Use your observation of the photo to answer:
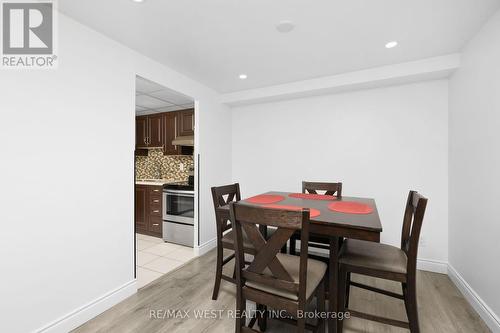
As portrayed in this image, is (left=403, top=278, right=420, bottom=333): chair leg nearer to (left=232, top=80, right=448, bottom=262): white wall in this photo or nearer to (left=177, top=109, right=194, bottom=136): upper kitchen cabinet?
(left=232, top=80, right=448, bottom=262): white wall

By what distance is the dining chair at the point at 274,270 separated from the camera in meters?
1.18

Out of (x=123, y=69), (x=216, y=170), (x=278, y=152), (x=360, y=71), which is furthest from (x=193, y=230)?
(x=360, y=71)

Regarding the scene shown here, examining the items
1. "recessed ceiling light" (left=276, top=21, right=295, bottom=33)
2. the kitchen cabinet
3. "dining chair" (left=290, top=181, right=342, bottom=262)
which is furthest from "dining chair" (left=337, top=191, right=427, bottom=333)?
the kitchen cabinet

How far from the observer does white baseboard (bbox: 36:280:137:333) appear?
164 centimetres

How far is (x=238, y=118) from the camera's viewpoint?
12.9 feet

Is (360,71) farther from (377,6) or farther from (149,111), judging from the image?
(149,111)

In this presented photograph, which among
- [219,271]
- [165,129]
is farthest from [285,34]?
[165,129]

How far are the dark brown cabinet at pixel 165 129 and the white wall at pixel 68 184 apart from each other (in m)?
1.65

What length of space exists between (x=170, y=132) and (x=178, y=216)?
5.29ft

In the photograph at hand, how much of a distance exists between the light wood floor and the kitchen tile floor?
17 cm

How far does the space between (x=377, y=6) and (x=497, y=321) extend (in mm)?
2534

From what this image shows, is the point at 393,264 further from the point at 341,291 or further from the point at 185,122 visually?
the point at 185,122

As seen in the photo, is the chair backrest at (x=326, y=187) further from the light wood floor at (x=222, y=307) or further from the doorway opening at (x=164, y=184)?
the doorway opening at (x=164, y=184)

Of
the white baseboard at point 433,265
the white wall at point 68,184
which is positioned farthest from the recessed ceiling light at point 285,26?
the white baseboard at point 433,265
